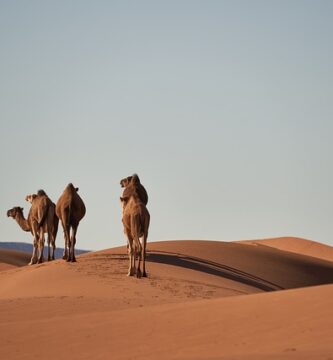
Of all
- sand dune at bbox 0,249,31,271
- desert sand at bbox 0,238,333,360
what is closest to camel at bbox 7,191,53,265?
desert sand at bbox 0,238,333,360

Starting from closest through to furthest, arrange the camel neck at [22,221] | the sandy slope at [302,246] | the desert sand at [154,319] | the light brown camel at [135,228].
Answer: the desert sand at [154,319] → the light brown camel at [135,228] → the camel neck at [22,221] → the sandy slope at [302,246]

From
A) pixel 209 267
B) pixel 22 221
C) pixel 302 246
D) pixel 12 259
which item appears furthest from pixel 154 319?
pixel 302 246

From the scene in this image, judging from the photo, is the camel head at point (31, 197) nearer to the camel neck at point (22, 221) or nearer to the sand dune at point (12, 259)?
the camel neck at point (22, 221)

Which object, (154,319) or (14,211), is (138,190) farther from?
(154,319)

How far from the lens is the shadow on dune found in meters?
32.6

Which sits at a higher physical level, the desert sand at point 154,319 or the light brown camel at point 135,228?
the light brown camel at point 135,228

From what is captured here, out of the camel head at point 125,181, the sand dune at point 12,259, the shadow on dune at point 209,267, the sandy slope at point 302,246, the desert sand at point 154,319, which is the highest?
the sandy slope at point 302,246

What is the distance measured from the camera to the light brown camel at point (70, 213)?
102 ft

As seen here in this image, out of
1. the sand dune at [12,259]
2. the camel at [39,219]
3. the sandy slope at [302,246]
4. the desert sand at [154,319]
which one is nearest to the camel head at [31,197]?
the camel at [39,219]

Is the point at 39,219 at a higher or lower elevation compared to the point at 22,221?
lower

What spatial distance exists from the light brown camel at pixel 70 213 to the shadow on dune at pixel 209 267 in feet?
7.88

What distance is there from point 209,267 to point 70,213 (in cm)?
531

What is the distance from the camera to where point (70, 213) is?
31.0 meters

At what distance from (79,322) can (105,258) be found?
1435 centimetres
